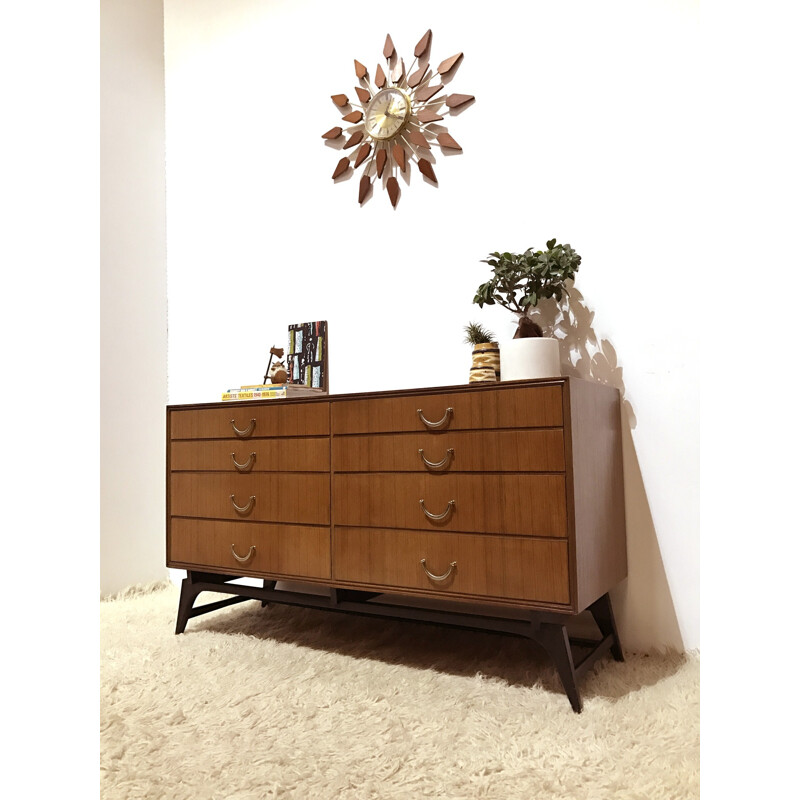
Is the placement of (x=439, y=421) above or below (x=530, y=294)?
below

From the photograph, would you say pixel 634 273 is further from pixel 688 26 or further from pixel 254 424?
pixel 254 424

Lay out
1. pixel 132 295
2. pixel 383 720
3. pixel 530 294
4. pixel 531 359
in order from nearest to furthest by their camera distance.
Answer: pixel 383 720 < pixel 531 359 < pixel 530 294 < pixel 132 295

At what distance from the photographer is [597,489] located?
1.57 metres

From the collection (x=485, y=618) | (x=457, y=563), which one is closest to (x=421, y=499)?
(x=457, y=563)

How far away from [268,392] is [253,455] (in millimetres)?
240

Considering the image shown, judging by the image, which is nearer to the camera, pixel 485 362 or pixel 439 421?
pixel 439 421

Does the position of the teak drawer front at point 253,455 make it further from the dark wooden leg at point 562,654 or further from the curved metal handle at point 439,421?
the dark wooden leg at point 562,654

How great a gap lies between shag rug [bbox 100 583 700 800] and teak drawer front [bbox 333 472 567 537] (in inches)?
15.3

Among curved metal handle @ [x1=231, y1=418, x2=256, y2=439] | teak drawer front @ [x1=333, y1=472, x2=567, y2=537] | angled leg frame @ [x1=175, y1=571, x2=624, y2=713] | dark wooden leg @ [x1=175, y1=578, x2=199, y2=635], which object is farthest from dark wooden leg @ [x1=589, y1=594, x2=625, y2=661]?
dark wooden leg @ [x1=175, y1=578, x2=199, y2=635]

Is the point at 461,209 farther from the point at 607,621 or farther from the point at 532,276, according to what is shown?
the point at 607,621

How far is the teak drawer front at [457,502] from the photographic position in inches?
56.0

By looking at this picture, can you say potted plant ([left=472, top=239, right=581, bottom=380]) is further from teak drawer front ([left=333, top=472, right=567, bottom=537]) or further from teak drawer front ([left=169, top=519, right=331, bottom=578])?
teak drawer front ([left=169, top=519, right=331, bottom=578])

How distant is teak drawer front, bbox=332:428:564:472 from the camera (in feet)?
4.70
